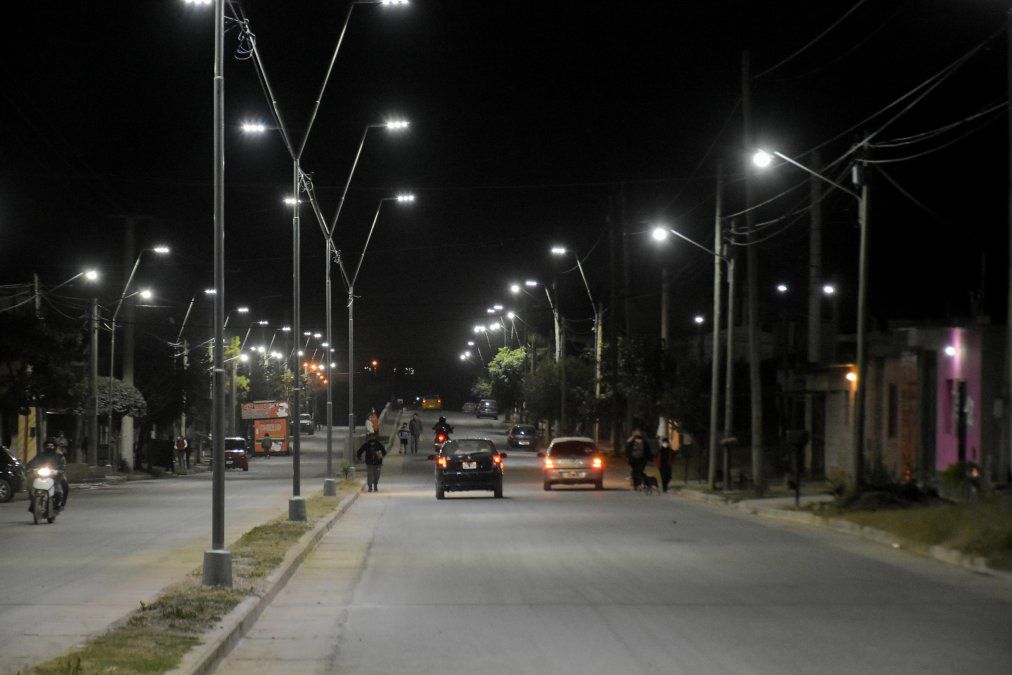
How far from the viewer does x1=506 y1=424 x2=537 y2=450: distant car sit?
285 feet

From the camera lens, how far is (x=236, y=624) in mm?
12078

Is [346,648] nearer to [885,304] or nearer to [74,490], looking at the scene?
[74,490]

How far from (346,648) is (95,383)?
4604cm

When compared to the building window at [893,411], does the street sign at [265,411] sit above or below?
below

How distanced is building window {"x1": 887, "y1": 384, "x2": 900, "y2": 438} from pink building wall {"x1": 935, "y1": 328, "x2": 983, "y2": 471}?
3.42m

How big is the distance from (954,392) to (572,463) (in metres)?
11.2

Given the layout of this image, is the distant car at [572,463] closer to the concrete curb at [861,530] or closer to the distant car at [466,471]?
the concrete curb at [861,530]

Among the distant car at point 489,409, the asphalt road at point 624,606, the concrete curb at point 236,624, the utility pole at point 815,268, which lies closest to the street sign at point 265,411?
the utility pole at point 815,268

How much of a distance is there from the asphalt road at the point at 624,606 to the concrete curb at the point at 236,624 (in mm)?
144

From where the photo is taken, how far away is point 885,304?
58875 mm

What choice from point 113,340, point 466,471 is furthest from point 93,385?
point 466,471

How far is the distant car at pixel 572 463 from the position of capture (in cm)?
4150

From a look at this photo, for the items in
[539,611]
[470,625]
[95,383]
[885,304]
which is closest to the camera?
[470,625]

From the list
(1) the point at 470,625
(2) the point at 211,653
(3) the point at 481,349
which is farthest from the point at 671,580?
(3) the point at 481,349
